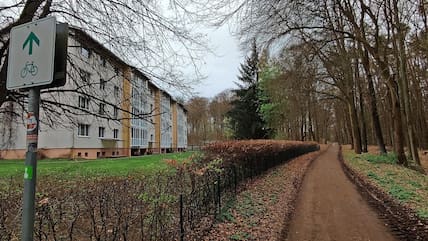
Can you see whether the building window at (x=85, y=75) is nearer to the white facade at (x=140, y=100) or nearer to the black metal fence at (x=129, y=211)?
the white facade at (x=140, y=100)

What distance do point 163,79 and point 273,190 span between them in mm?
6397

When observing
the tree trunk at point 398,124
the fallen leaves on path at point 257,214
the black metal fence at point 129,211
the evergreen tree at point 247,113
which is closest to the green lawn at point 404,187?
the fallen leaves on path at point 257,214

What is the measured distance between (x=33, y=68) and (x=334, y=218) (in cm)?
660

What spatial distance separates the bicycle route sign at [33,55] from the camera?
6.60ft

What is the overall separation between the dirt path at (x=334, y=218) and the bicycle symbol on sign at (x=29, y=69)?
4905 millimetres

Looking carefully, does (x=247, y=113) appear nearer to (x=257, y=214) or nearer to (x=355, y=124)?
(x=355, y=124)

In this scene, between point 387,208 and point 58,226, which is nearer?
point 58,226

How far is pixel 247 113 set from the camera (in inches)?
1398

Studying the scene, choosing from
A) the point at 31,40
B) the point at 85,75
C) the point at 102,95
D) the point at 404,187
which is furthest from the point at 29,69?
the point at 404,187

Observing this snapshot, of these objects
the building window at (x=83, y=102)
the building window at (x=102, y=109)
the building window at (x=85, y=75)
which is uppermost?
the building window at (x=85, y=75)

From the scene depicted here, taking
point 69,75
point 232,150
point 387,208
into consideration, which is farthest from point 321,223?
point 69,75

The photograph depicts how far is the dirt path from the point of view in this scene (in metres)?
5.75

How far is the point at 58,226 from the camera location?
3729 millimetres

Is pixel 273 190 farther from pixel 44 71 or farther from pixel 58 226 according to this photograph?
pixel 44 71
